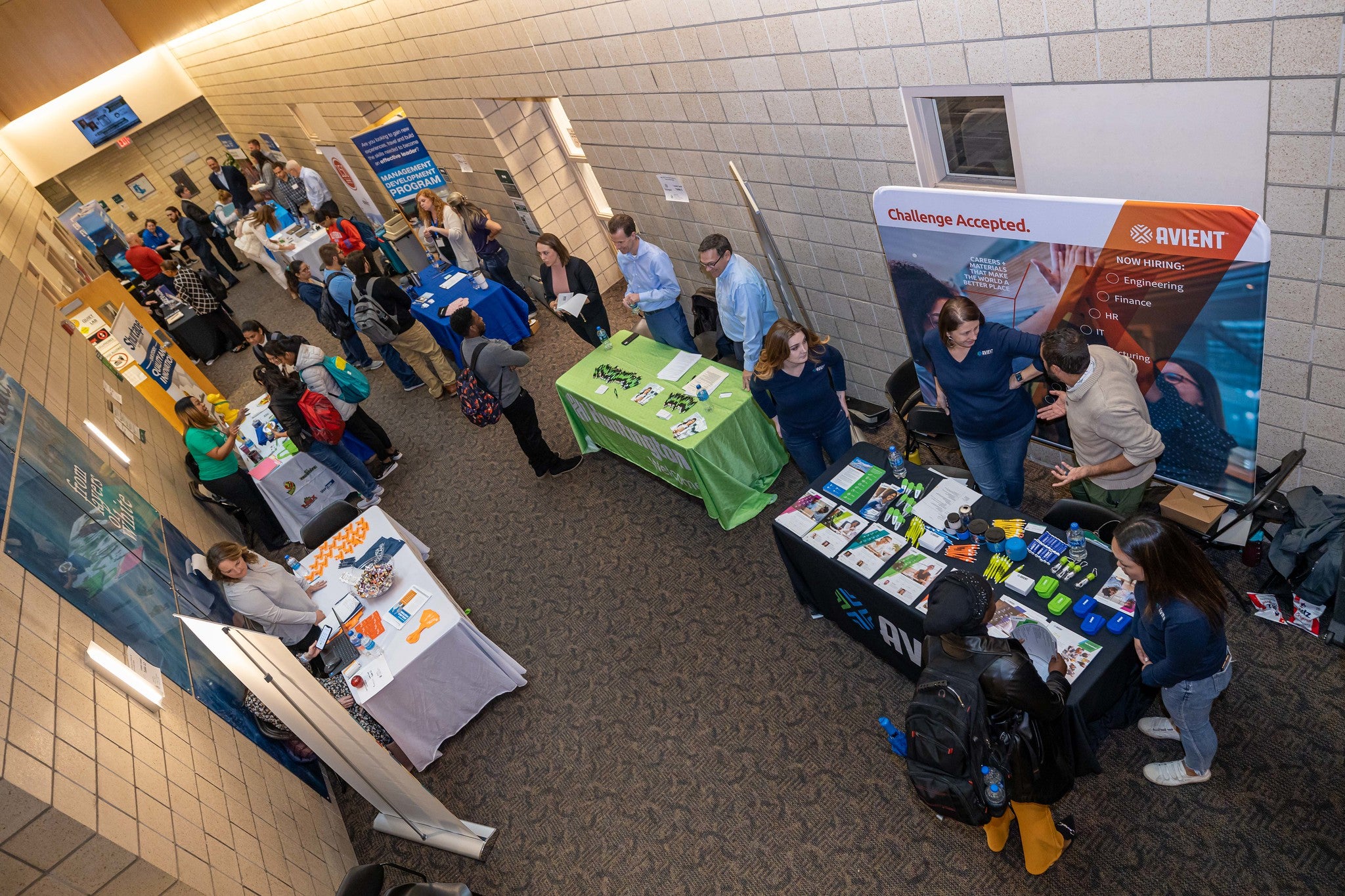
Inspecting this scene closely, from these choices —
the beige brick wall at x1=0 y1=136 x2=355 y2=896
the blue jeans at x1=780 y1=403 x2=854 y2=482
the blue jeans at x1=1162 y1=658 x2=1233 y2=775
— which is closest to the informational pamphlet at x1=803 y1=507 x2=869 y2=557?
the blue jeans at x1=780 y1=403 x2=854 y2=482

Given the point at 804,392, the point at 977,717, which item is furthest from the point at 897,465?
the point at 977,717

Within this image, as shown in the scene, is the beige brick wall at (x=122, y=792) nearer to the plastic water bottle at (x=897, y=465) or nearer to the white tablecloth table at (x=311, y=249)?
the plastic water bottle at (x=897, y=465)

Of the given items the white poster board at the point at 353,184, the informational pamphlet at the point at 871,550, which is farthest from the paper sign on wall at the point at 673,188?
the white poster board at the point at 353,184

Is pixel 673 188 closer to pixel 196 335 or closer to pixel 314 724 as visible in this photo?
pixel 314 724

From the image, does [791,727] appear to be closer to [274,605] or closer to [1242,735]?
[1242,735]

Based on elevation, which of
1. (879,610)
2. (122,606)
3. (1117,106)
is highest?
(1117,106)

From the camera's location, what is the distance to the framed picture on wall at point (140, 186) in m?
17.5

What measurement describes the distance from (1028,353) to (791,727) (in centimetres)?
226

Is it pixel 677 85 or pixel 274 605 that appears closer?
pixel 274 605

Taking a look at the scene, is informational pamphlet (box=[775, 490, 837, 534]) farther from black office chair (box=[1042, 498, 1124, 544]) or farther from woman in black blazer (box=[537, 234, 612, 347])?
woman in black blazer (box=[537, 234, 612, 347])

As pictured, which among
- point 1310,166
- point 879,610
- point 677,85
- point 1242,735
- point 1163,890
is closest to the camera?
point 1310,166

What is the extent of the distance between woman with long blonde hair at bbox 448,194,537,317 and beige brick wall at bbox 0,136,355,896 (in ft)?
17.2

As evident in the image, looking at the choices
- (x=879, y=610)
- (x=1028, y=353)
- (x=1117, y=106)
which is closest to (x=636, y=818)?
(x=879, y=610)

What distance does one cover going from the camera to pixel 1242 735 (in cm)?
326
